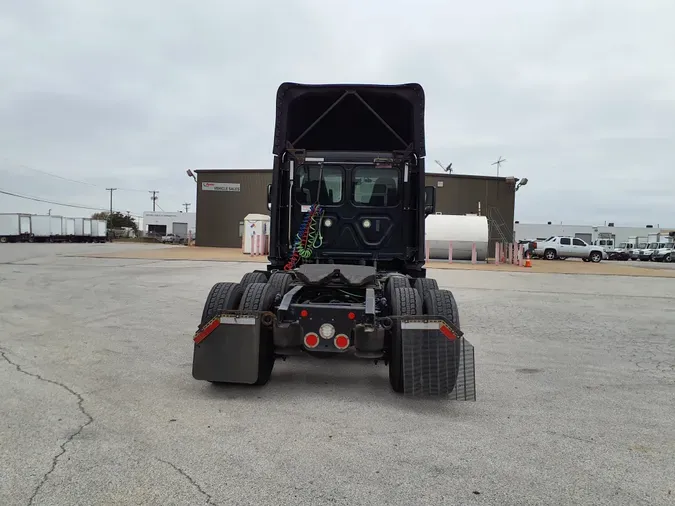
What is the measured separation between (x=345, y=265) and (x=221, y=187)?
123 feet

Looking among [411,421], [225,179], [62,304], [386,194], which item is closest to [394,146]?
[386,194]

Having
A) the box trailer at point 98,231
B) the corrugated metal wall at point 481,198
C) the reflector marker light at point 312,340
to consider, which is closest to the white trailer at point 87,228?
the box trailer at point 98,231

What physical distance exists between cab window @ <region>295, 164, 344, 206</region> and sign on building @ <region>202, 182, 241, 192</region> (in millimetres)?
35499

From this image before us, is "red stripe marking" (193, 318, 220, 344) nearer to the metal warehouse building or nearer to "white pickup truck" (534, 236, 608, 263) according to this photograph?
"white pickup truck" (534, 236, 608, 263)

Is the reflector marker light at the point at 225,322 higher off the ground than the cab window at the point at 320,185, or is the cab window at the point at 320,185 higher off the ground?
the cab window at the point at 320,185

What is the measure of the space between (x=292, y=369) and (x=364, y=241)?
7.02ft

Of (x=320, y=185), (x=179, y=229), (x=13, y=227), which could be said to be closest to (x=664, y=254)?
(x=320, y=185)

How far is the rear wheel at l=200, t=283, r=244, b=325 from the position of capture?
476 centimetres

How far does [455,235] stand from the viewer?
A: 28.6 meters

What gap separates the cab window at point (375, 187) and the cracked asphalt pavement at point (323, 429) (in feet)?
7.51

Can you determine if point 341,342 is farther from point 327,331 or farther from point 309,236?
point 309,236

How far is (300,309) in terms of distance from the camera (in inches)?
175

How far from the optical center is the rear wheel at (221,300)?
4.76 metres

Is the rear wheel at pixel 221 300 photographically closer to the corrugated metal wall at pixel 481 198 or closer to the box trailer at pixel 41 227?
the corrugated metal wall at pixel 481 198
